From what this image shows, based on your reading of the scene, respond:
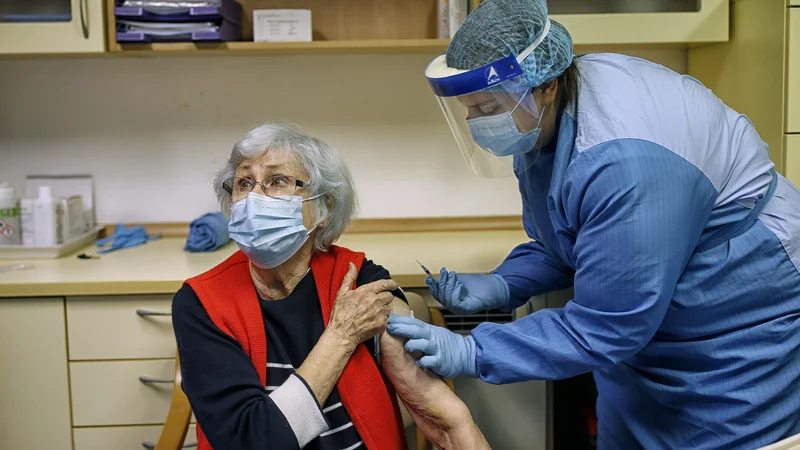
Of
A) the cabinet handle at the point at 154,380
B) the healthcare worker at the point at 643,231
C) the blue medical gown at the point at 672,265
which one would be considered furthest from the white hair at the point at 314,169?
the cabinet handle at the point at 154,380

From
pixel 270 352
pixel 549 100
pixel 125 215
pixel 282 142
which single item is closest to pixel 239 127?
pixel 125 215

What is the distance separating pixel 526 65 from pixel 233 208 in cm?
62

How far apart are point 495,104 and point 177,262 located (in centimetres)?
117

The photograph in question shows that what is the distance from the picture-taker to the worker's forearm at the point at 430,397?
137 cm

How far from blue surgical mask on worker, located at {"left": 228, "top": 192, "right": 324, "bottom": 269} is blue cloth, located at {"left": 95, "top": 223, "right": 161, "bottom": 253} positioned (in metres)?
1.08

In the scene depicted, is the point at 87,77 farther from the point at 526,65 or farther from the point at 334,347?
the point at 526,65

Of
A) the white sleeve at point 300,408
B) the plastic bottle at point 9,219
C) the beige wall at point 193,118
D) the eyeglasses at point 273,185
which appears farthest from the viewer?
the beige wall at point 193,118

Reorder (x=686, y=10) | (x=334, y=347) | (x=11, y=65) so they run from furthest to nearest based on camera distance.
A: 1. (x=11, y=65)
2. (x=686, y=10)
3. (x=334, y=347)

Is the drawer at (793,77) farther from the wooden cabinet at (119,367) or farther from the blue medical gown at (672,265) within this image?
the wooden cabinet at (119,367)

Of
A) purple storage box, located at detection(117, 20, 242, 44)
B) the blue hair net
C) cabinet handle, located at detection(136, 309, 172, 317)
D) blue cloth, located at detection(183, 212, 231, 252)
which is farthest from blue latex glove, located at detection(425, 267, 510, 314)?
purple storage box, located at detection(117, 20, 242, 44)

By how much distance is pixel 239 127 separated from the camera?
250cm

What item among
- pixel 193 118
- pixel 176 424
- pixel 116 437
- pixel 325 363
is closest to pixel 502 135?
pixel 325 363

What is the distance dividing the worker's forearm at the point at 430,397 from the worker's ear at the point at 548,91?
525 millimetres

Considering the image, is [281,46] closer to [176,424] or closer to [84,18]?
[84,18]
